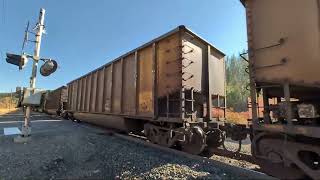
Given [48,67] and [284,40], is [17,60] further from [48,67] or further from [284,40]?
[284,40]

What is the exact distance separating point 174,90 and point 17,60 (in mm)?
6009

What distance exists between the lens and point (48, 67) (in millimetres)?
9594

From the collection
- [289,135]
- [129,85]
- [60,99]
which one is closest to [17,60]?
[129,85]

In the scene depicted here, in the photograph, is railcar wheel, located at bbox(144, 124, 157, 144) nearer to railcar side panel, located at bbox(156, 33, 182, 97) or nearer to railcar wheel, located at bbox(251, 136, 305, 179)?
railcar side panel, located at bbox(156, 33, 182, 97)

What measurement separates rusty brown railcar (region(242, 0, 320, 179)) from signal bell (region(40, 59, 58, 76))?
743 cm

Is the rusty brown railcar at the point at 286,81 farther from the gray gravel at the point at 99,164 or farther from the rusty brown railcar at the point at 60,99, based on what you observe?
the rusty brown railcar at the point at 60,99

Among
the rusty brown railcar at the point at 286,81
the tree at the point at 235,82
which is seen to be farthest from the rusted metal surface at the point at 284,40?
the tree at the point at 235,82

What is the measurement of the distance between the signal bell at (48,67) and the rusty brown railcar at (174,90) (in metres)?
2.59

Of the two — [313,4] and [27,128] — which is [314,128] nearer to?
[313,4]

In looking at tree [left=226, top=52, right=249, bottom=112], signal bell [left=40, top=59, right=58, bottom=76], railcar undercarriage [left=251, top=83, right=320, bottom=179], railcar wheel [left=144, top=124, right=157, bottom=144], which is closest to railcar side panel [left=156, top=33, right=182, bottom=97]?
railcar wheel [left=144, top=124, right=157, bottom=144]

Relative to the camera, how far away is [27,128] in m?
9.66

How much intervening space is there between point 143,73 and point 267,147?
5.38m

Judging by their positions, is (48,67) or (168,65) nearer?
(168,65)

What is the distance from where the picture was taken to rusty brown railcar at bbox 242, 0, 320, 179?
400cm
